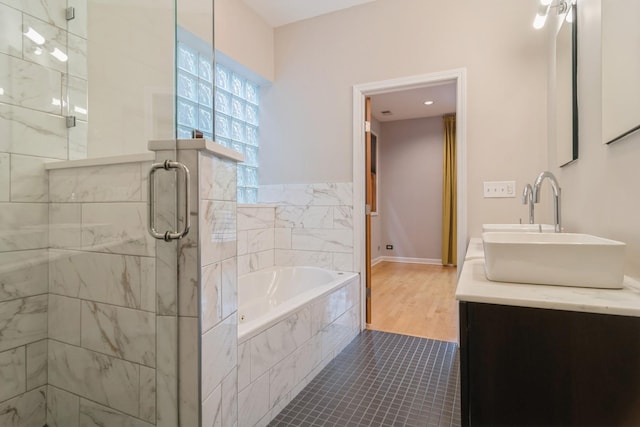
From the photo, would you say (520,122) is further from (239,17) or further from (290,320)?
(239,17)

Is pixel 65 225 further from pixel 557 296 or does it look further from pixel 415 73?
pixel 415 73

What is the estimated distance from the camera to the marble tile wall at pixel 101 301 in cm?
123

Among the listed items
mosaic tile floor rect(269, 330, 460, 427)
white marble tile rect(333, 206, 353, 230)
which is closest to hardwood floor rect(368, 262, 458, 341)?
mosaic tile floor rect(269, 330, 460, 427)

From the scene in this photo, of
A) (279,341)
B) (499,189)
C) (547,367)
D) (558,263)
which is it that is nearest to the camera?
(547,367)

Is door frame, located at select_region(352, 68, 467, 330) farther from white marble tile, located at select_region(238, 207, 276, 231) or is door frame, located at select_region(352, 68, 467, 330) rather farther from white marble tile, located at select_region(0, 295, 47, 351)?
white marble tile, located at select_region(0, 295, 47, 351)

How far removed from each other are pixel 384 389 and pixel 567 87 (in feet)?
6.02

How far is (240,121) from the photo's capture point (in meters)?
2.98

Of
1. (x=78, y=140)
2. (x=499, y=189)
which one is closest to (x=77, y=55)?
(x=78, y=140)

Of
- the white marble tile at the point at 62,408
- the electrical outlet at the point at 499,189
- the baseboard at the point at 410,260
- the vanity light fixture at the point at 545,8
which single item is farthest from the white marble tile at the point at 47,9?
the baseboard at the point at 410,260

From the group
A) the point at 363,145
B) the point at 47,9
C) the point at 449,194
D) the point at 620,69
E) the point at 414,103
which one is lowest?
the point at 449,194

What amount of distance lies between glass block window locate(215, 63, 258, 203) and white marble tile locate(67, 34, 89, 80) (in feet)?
3.34

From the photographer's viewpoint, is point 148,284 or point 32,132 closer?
point 148,284

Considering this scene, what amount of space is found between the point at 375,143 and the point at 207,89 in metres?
4.69

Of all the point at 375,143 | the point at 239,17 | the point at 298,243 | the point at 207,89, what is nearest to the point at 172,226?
the point at 207,89
